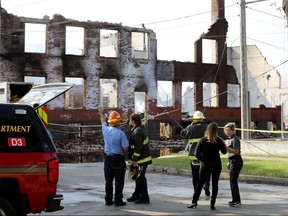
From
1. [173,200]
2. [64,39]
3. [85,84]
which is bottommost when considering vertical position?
[173,200]

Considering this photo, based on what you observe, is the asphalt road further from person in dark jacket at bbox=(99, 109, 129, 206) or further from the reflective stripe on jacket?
the reflective stripe on jacket

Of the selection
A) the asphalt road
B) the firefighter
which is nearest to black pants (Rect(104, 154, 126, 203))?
the asphalt road

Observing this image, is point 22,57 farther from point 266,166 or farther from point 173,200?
point 173,200

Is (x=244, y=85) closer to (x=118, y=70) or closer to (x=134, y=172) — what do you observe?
(x=134, y=172)

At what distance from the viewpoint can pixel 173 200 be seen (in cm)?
955

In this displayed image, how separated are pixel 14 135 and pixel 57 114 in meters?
30.9

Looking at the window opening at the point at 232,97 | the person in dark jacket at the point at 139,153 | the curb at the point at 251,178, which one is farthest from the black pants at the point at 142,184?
the window opening at the point at 232,97

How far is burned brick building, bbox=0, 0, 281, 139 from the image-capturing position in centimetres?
3609

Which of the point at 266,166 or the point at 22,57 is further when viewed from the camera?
the point at 22,57

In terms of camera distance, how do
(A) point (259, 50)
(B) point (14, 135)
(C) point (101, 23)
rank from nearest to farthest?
(B) point (14, 135) < (C) point (101, 23) < (A) point (259, 50)

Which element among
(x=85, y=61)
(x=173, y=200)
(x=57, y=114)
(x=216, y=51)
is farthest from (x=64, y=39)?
(x=173, y=200)

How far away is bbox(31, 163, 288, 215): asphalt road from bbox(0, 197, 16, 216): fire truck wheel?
7.91 ft

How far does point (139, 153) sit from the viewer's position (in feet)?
29.0

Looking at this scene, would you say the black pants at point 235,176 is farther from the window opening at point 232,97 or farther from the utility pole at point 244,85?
the window opening at point 232,97
